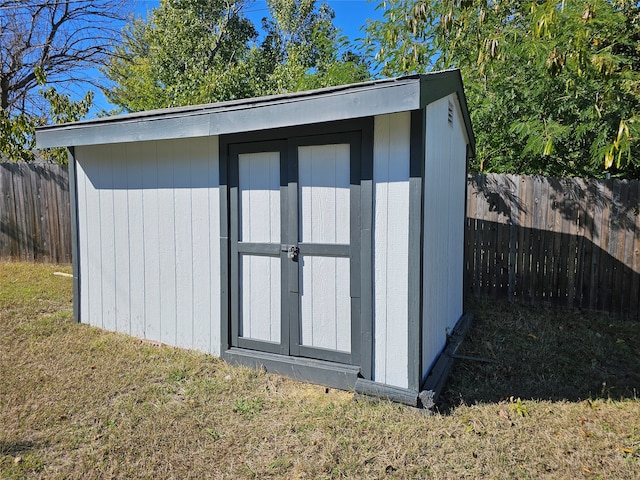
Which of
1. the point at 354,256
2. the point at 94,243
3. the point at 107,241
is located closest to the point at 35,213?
the point at 94,243

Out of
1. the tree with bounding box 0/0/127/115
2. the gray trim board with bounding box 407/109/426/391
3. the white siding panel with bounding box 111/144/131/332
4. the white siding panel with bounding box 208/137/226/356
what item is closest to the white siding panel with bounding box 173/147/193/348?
the white siding panel with bounding box 208/137/226/356

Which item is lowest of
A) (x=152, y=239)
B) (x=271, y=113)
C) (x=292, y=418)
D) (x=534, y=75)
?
(x=292, y=418)

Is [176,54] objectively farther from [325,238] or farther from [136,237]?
[325,238]

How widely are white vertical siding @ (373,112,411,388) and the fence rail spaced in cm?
294

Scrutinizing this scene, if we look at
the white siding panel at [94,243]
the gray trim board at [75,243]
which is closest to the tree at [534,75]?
the white siding panel at [94,243]

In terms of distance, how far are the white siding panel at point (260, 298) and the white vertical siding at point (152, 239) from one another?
0.96 feet

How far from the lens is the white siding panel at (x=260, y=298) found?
346 cm

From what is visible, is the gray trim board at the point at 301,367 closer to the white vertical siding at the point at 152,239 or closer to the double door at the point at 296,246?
the double door at the point at 296,246

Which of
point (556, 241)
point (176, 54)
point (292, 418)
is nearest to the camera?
point (292, 418)

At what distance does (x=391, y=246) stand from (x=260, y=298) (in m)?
1.25

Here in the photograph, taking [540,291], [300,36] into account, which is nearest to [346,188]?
[540,291]

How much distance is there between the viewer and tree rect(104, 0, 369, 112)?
1198 cm

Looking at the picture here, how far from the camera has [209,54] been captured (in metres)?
15.5

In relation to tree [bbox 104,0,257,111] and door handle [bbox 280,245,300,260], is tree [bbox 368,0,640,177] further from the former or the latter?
tree [bbox 104,0,257,111]
